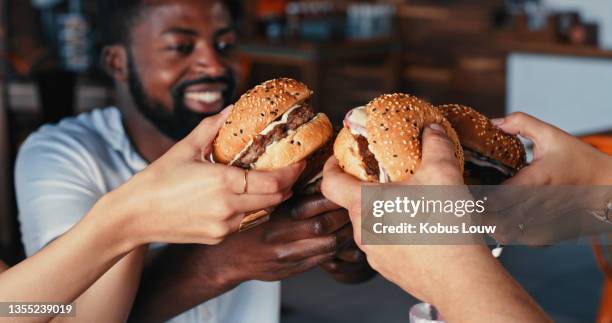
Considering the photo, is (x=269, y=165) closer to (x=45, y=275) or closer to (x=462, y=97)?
Result: (x=45, y=275)

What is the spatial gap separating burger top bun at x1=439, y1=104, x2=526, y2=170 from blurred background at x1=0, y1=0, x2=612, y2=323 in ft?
8.31

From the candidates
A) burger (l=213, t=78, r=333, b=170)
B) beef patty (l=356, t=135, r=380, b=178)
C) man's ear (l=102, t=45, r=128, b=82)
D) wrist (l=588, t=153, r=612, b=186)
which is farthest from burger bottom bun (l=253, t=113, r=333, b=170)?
man's ear (l=102, t=45, r=128, b=82)

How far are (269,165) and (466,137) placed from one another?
0.38 meters

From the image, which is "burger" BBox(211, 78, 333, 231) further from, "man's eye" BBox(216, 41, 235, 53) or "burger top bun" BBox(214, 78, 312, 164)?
"man's eye" BBox(216, 41, 235, 53)

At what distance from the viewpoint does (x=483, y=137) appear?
1.49 metres

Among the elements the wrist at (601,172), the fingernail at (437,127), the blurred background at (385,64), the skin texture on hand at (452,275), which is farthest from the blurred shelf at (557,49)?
the skin texture on hand at (452,275)

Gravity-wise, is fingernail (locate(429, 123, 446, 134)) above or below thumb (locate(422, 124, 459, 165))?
below

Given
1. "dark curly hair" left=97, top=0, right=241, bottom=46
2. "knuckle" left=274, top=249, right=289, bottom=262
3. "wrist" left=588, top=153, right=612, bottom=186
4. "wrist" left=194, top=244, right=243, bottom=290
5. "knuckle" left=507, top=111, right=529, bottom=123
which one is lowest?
"wrist" left=194, top=244, right=243, bottom=290

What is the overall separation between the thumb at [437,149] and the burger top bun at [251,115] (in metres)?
0.35

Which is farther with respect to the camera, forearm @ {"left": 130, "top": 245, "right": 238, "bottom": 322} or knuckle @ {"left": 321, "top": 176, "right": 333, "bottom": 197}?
forearm @ {"left": 130, "top": 245, "right": 238, "bottom": 322}

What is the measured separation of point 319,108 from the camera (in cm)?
709

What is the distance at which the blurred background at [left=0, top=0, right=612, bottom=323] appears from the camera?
4430mm

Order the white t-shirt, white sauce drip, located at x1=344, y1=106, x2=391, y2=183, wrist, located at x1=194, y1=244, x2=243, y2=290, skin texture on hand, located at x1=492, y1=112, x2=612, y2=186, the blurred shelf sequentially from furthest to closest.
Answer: the blurred shelf
the white t-shirt
wrist, located at x1=194, y1=244, x2=243, y2=290
skin texture on hand, located at x1=492, y1=112, x2=612, y2=186
white sauce drip, located at x1=344, y1=106, x2=391, y2=183

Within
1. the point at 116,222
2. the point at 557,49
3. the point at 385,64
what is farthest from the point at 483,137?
the point at 385,64
